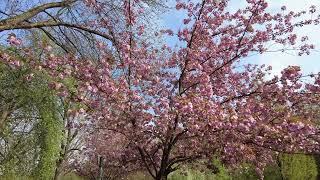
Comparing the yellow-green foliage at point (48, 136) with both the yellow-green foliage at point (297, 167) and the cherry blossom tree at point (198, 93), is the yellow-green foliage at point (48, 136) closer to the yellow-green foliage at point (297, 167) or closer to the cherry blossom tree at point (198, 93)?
the cherry blossom tree at point (198, 93)

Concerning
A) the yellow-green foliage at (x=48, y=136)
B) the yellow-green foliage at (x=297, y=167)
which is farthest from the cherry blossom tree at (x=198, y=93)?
the yellow-green foliage at (x=297, y=167)

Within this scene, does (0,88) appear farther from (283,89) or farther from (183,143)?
(283,89)

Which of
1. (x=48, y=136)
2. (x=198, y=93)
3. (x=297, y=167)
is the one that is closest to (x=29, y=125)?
(x=48, y=136)

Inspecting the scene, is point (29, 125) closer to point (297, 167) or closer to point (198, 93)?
point (198, 93)

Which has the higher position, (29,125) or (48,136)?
(29,125)

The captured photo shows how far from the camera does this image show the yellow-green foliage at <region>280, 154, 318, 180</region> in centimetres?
2389

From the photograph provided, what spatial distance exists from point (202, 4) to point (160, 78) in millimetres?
2015

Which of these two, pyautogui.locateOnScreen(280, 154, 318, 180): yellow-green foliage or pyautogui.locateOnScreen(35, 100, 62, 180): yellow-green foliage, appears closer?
pyautogui.locateOnScreen(35, 100, 62, 180): yellow-green foliage

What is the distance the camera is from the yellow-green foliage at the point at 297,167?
78.4 feet

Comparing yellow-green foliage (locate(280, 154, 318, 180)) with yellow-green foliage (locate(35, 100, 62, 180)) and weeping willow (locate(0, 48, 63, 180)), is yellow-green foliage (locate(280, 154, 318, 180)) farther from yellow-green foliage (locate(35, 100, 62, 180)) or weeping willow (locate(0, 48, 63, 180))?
yellow-green foliage (locate(35, 100, 62, 180))

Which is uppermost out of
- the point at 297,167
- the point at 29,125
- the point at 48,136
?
the point at 297,167

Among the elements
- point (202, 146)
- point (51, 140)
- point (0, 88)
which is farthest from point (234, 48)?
point (0, 88)

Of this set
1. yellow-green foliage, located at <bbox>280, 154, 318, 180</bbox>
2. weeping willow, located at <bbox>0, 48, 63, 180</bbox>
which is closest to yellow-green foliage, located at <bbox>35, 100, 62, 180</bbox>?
weeping willow, located at <bbox>0, 48, 63, 180</bbox>

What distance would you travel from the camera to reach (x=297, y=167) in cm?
2405
